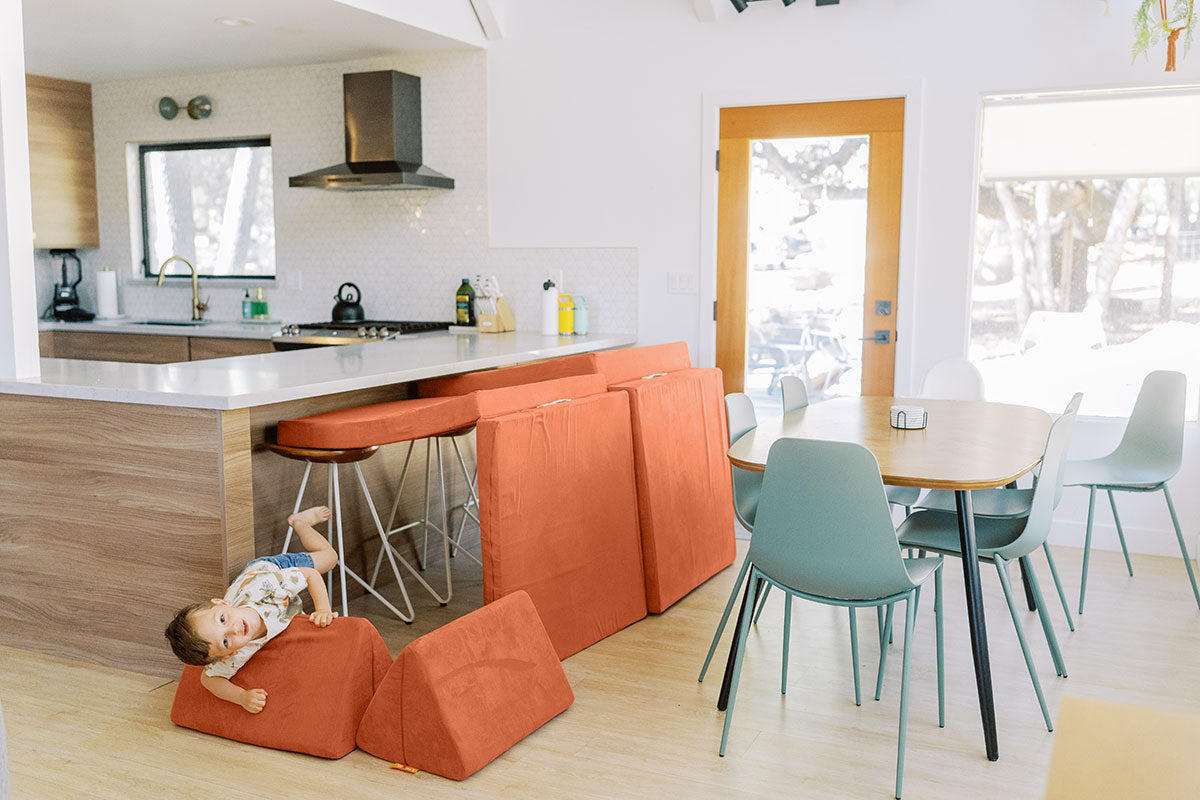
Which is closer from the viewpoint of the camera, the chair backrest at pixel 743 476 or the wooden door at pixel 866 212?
the chair backrest at pixel 743 476

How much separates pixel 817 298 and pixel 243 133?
3.65 m

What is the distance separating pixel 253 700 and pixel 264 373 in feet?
3.76

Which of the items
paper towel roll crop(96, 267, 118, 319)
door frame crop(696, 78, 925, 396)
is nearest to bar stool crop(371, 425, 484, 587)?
door frame crop(696, 78, 925, 396)

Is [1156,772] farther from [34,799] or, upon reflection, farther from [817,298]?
[817,298]

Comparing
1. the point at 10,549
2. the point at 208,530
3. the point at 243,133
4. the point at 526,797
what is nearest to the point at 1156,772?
the point at 526,797

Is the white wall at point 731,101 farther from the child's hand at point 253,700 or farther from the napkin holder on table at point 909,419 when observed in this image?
the child's hand at point 253,700

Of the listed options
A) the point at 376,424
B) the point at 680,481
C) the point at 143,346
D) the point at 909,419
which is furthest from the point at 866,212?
the point at 143,346

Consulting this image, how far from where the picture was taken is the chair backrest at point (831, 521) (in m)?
2.47

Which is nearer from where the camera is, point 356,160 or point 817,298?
point 817,298

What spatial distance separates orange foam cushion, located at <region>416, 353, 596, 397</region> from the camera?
395cm

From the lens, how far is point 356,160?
18.5 ft

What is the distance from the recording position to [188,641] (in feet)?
8.64

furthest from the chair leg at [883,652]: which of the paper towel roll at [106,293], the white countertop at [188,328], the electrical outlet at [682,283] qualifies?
the paper towel roll at [106,293]

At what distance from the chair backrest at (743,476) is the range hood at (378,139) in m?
2.71
